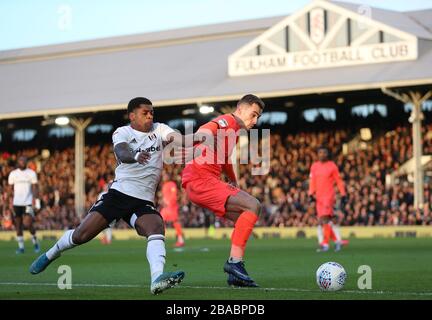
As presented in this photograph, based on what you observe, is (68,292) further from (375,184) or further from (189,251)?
(375,184)

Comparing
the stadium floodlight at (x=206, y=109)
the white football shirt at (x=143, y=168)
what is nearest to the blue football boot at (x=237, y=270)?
the white football shirt at (x=143, y=168)

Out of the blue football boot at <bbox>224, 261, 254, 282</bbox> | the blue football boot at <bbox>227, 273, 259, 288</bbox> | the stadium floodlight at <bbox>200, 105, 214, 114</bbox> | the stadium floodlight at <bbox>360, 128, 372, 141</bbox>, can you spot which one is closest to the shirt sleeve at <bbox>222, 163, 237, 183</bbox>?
the blue football boot at <bbox>224, 261, 254, 282</bbox>

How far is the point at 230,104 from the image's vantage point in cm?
3888

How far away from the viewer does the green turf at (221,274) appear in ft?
39.8

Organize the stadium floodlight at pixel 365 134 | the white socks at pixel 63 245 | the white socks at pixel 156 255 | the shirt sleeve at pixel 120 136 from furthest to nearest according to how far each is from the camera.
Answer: the stadium floodlight at pixel 365 134 → the white socks at pixel 63 245 → the shirt sleeve at pixel 120 136 → the white socks at pixel 156 255

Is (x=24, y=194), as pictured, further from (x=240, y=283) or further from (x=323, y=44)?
(x=323, y=44)

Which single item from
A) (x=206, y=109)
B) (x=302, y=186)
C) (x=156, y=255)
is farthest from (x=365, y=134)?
(x=156, y=255)

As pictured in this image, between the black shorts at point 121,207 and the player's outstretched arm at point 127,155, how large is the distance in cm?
57

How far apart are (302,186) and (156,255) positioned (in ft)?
91.6

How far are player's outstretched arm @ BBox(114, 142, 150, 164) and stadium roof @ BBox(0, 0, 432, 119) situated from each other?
73.5ft

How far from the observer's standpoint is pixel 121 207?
12305mm

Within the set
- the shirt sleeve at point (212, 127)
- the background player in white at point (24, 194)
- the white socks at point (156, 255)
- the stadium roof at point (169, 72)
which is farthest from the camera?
the stadium roof at point (169, 72)

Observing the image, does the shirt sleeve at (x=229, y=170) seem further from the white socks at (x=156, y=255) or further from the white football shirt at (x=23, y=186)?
the white football shirt at (x=23, y=186)

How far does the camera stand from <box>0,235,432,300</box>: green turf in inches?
478
